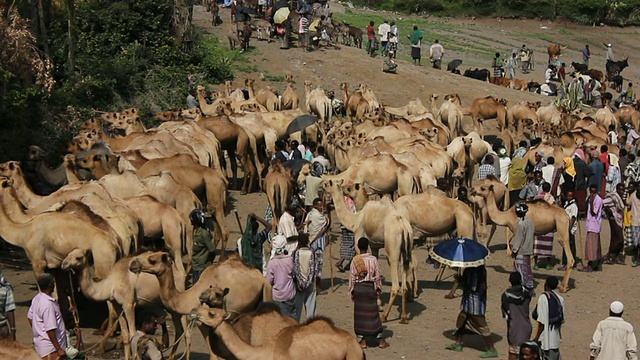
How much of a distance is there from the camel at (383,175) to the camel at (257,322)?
786cm

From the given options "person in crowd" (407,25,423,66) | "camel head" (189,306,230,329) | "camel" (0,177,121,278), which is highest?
"camel head" (189,306,230,329)

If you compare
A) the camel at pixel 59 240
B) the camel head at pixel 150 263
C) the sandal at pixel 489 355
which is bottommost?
the sandal at pixel 489 355

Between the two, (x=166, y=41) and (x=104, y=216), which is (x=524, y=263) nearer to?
(x=104, y=216)

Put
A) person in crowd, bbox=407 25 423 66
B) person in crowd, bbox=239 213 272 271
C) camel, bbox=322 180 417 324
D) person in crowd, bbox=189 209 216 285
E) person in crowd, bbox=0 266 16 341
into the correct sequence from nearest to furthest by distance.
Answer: person in crowd, bbox=0 266 16 341 → person in crowd, bbox=189 209 216 285 → person in crowd, bbox=239 213 272 271 → camel, bbox=322 180 417 324 → person in crowd, bbox=407 25 423 66

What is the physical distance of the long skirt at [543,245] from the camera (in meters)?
16.3

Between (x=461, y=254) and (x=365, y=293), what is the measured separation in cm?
129

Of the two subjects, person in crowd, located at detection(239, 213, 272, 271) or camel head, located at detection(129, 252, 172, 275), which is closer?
camel head, located at detection(129, 252, 172, 275)

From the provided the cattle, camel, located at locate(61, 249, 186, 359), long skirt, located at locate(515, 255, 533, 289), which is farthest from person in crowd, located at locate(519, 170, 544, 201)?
the cattle

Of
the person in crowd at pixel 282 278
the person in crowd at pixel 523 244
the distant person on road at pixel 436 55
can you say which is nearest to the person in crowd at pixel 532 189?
the person in crowd at pixel 523 244

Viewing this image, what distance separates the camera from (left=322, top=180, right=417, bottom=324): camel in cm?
1353

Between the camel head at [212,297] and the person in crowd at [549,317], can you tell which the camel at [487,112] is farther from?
the camel head at [212,297]

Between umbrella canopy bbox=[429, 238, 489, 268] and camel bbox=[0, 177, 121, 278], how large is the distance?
4025 millimetres

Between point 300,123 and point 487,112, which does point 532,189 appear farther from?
point 487,112

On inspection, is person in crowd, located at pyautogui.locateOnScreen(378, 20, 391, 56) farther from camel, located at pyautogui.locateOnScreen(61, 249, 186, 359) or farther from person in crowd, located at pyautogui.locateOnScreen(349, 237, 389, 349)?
camel, located at pyautogui.locateOnScreen(61, 249, 186, 359)
